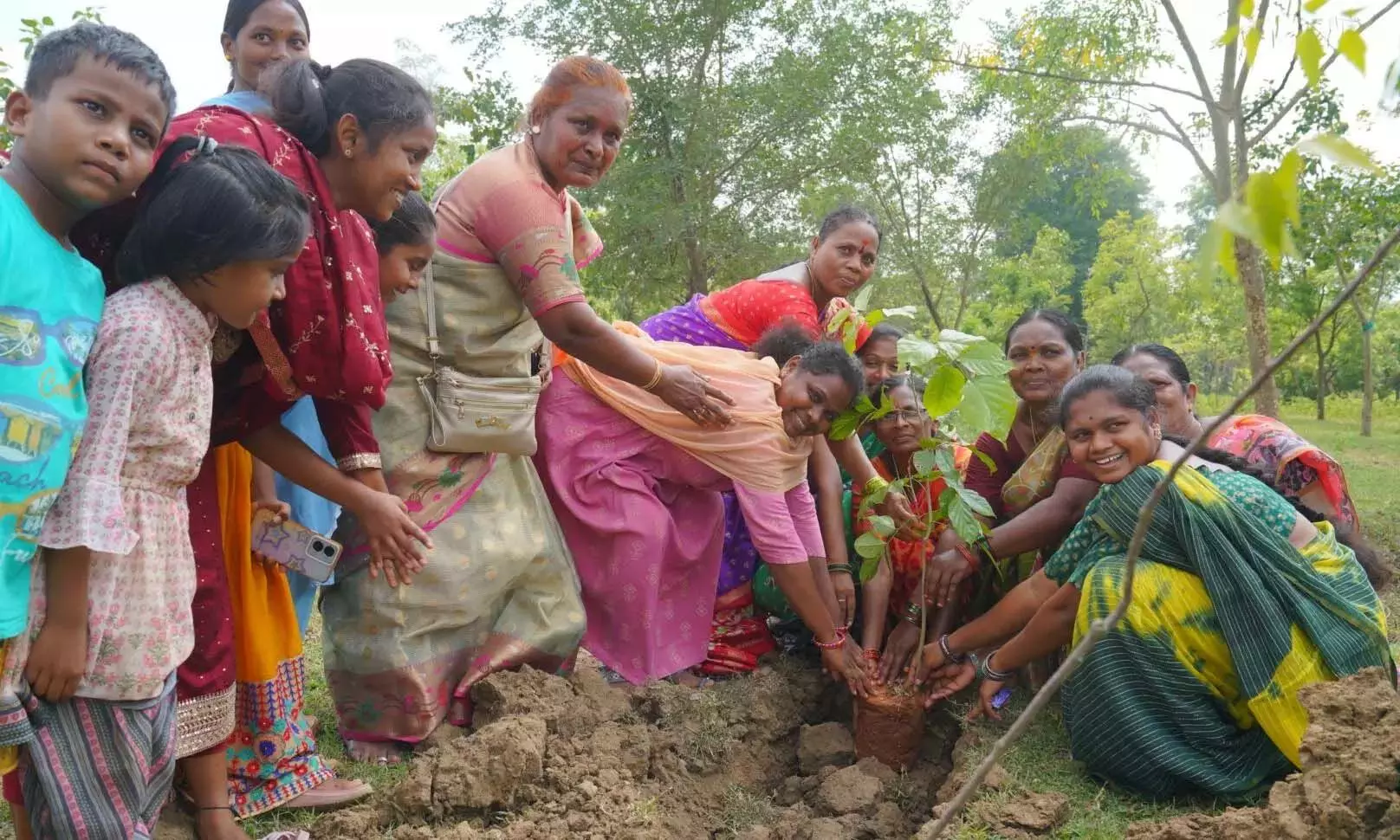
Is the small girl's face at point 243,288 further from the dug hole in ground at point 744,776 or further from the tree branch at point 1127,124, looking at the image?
the tree branch at point 1127,124

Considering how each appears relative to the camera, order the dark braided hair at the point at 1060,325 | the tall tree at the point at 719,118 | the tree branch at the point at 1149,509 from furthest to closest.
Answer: the tall tree at the point at 719,118 < the dark braided hair at the point at 1060,325 < the tree branch at the point at 1149,509

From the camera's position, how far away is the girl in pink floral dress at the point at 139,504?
74.1 inches

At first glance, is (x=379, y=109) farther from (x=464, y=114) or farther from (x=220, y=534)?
(x=464, y=114)

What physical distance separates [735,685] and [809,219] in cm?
1183

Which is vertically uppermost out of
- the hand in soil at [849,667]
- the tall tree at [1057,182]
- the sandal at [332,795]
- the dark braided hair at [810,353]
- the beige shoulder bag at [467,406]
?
the tall tree at [1057,182]

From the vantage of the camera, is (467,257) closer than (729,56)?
Yes

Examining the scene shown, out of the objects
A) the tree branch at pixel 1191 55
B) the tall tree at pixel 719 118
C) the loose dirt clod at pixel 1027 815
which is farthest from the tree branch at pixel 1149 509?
the tall tree at pixel 719 118

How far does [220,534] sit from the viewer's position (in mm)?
2459

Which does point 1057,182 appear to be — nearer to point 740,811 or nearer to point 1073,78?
point 1073,78

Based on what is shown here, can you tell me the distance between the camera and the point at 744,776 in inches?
134

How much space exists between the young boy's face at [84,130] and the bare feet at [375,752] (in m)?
1.93

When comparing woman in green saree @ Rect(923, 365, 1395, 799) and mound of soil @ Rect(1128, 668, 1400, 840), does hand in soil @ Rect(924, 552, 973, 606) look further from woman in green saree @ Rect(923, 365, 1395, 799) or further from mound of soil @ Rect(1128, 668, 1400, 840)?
mound of soil @ Rect(1128, 668, 1400, 840)

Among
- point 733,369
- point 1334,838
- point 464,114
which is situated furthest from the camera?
point 464,114

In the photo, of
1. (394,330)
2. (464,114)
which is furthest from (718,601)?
(464,114)
